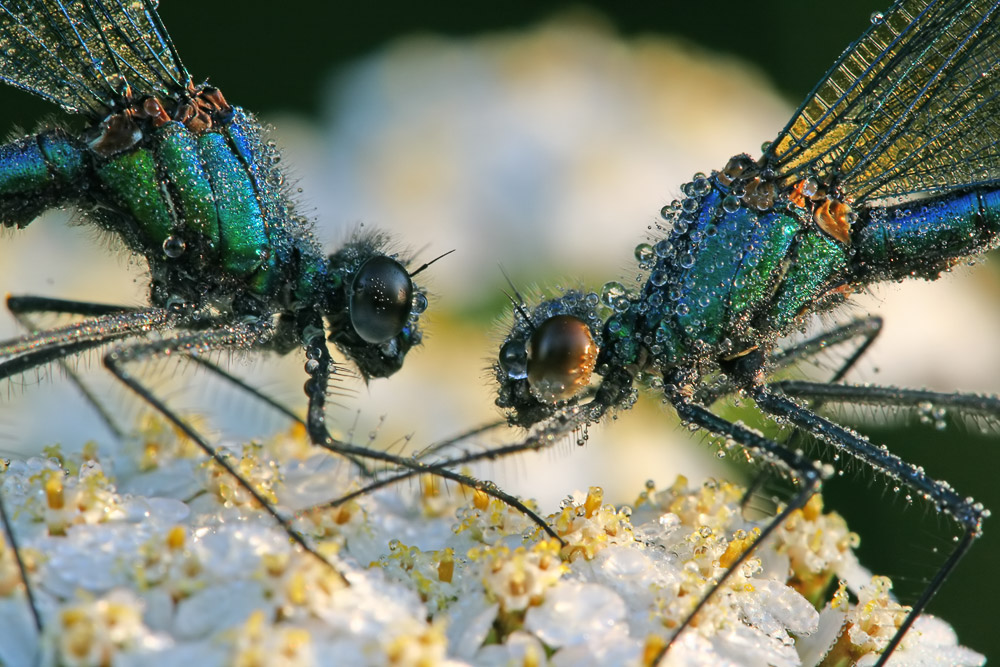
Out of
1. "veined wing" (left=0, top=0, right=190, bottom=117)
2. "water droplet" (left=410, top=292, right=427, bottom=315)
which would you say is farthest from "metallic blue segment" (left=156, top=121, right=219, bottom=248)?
"water droplet" (left=410, top=292, right=427, bottom=315)

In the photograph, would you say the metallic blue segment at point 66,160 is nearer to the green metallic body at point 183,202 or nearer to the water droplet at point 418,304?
the green metallic body at point 183,202

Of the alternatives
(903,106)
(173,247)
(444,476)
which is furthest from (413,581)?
(903,106)

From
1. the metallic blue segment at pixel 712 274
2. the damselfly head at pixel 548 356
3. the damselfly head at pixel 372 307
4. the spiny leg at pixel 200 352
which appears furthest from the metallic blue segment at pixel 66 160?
the metallic blue segment at pixel 712 274

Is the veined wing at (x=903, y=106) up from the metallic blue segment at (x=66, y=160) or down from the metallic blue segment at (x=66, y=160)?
up

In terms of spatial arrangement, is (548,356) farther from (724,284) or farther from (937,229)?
(937,229)

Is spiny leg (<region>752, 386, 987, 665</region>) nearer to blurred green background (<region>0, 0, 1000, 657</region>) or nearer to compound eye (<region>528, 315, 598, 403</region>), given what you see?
compound eye (<region>528, 315, 598, 403</region>)

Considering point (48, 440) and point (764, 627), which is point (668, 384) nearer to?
point (764, 627)
